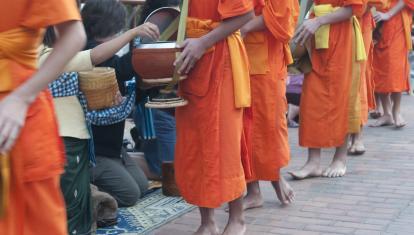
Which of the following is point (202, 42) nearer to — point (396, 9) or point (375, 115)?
point (396, 9)

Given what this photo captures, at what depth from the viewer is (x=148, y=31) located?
3820 mm

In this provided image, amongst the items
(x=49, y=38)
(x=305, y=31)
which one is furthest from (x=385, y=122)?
(x=49, y=38)

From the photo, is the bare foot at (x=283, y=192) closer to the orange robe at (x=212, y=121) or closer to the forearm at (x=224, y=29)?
the orange robe at (x=212, y=121)

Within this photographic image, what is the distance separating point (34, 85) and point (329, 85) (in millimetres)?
3618

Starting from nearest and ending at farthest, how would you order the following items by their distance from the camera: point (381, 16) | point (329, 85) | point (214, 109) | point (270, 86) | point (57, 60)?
point (57, 60), point (214, 109), point (270, 86), point (329, 85), point (381, 16)

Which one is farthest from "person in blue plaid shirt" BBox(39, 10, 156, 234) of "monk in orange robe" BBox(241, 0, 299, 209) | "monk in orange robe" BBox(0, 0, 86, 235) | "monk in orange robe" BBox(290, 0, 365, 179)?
"monk in orange robe" BBox(290, 0, 365, 179)

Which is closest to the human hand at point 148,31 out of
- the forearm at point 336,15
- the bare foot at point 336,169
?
the forearm at point 336,15

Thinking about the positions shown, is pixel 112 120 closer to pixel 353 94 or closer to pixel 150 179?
pixel 150 179

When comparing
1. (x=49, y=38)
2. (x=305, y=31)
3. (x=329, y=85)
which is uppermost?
(x=49, y=38)

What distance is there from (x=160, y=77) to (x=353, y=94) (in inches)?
95.9

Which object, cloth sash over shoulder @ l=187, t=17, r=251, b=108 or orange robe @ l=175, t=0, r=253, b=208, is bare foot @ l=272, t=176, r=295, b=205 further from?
cloth sash over shoulder @ l=187, t=17, r=251, b=108

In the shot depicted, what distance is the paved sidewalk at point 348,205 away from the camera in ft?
14.4

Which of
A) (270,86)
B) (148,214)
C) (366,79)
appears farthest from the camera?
(366,79)

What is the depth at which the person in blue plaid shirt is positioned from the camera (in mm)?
3820
